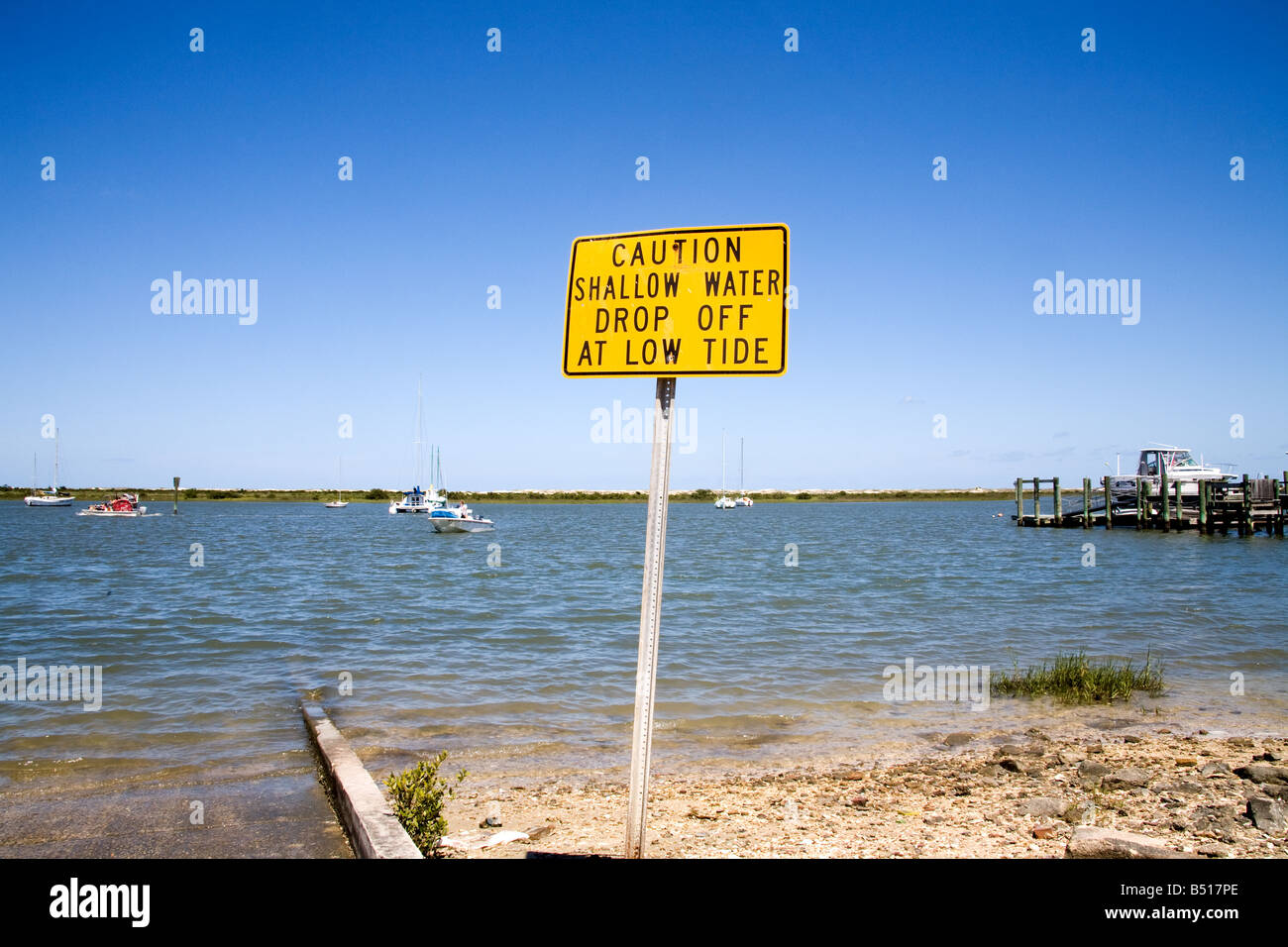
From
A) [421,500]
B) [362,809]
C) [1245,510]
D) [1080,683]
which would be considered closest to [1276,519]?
[1245,510]

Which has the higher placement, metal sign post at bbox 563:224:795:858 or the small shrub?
metal sign post at bbox 563:224:795:858

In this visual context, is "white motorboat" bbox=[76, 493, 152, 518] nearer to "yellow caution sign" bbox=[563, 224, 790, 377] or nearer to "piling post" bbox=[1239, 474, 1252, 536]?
"piling post" bbox=[1239, 474, 1252, 536]

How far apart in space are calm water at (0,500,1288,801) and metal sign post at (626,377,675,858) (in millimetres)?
4654

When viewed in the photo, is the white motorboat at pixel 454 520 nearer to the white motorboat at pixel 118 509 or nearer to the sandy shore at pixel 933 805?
the white motorboat at pixel 118 509

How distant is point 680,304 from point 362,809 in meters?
3.70

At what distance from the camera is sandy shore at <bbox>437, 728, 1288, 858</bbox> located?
5.73 metres

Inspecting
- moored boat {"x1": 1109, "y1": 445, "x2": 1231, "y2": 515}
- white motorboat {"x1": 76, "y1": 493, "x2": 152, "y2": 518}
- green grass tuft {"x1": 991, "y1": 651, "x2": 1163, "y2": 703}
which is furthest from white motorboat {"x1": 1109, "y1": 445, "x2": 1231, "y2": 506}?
white motorboat {"x1": 76, "y1": 493, "x2": 152, "y2": 518}

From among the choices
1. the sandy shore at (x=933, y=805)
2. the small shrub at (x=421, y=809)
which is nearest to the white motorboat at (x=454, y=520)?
the sandy shore at (x=933, y=805)

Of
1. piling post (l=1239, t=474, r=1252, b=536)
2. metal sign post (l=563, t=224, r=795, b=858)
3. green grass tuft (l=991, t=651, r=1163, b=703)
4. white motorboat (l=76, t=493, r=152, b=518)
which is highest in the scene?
metal sign post (l=563, t=224, r=795, b=858)

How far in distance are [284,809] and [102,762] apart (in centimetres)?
312

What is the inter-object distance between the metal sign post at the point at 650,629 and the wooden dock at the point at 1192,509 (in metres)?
51.8

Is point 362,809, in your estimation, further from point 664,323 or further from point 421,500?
point 421,500

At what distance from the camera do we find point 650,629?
13.0 ft
